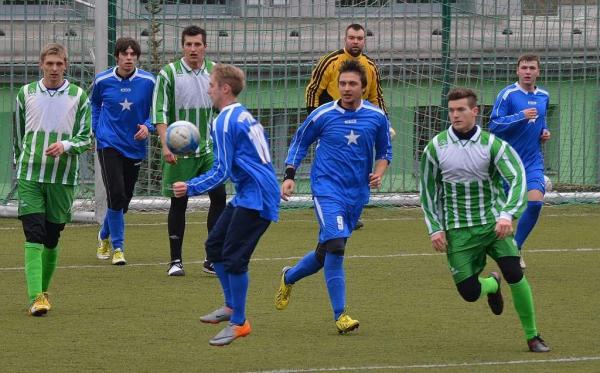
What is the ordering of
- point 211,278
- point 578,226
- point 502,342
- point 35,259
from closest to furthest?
point 502,342, point 35,259, point 211,278, point 578,226

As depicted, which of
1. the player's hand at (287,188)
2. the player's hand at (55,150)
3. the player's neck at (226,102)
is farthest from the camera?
the player's hand at (55,150)

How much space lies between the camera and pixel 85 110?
32.6ft

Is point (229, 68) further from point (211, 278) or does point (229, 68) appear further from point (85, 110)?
point (211, 278)

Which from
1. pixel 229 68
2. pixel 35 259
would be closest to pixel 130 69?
pixel 35 259

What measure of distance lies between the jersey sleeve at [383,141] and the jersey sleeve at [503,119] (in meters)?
2.42

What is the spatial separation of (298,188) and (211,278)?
18.0 ft

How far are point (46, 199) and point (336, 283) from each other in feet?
7.46

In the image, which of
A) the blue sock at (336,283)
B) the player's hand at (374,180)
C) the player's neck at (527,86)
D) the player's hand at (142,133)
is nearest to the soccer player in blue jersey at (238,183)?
Answer: the blue sock at (336,283)

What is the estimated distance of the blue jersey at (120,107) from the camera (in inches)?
483

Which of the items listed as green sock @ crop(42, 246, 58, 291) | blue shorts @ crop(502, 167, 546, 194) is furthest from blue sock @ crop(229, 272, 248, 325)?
blue shorts @ crop(502, 167, 546, 194)

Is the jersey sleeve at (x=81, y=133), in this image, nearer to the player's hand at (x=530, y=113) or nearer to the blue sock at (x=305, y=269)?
the blue sock at (x=305, y=269)

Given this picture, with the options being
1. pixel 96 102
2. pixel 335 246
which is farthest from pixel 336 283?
pixel 96 102

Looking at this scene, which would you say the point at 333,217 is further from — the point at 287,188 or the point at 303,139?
the point at 303,139

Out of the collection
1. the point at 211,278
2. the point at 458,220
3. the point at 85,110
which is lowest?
the point at 211,278
